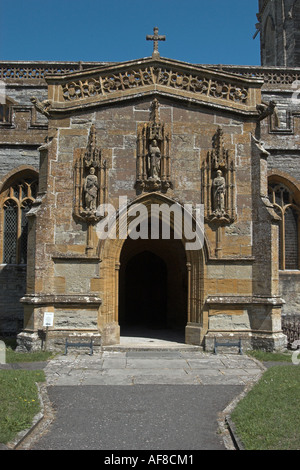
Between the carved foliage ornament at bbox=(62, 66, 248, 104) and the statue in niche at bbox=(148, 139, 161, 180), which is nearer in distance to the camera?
the statue in niche at bbox=(148, 139, 161, 180)

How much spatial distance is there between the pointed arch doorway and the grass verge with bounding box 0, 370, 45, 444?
6933 mm

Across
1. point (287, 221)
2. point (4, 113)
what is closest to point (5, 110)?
point (4, 113)

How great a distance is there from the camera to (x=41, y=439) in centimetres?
637

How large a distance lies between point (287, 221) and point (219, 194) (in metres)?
5.76

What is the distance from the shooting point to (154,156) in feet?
41.3

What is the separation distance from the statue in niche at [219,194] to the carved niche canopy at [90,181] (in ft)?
9.51

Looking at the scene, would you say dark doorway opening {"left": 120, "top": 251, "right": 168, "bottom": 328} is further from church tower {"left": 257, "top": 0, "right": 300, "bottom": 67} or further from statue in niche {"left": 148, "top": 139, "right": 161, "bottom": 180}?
church tower {"left": 257, "top": 0, "right": 300, "bottom": 67}

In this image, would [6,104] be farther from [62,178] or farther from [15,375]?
[15,375]

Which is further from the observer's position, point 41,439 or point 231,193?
point 231,193

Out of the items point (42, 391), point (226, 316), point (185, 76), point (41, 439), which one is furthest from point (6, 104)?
point (41, 439)

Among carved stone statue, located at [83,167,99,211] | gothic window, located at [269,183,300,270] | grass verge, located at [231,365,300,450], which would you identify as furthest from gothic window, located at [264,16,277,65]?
grass verge, located at [231,365,300,450]

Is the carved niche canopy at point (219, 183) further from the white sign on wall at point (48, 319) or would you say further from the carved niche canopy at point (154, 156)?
A: the white sign on wall at point (48, 319)

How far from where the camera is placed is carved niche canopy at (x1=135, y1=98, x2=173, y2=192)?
1262cm

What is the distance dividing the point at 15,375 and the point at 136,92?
25.9 feet
